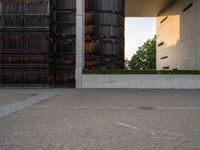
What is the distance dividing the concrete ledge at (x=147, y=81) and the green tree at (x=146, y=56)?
4805cm

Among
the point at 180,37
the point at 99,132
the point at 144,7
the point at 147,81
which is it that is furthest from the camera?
the point at 144,7

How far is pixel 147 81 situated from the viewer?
2527 cm

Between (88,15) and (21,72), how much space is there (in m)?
12.5

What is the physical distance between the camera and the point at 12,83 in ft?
84.1

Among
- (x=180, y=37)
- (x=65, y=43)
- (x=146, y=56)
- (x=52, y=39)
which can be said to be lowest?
(x=65, y=43)

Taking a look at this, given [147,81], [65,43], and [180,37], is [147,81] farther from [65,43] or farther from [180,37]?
[180,37]

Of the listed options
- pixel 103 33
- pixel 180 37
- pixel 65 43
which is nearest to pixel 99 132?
pixel 65 43

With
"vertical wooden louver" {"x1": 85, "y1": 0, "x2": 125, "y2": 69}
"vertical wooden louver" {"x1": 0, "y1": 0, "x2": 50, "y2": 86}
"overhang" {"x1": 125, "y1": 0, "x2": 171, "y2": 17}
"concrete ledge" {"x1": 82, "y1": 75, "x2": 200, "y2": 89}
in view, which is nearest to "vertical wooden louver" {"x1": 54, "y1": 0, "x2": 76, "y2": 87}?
"vertical wooden louver" {"x1": 85, "y1": 0, "x2": 125, "y2": 69}

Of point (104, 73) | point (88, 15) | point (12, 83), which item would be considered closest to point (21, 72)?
point (12, 83)

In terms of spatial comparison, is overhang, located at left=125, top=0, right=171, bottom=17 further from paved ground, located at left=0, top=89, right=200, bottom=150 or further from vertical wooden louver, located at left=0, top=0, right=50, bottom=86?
paved ground, located at left=0, top=89, right=200, bottom=150

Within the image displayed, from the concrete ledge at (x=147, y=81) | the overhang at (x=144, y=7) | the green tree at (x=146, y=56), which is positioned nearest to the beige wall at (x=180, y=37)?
the overhang at (x=144, y=7)

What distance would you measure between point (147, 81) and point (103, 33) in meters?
10.1

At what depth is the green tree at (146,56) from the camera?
73.8m

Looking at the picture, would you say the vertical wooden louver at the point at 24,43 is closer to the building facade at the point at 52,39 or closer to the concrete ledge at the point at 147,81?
the building facade at the point at 52,39
